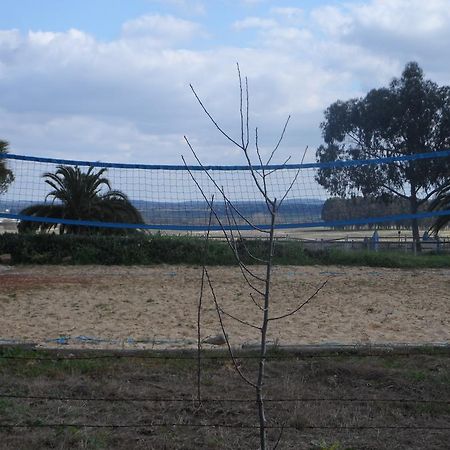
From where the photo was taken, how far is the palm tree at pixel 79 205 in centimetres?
1498

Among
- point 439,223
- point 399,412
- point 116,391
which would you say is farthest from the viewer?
point 439,223

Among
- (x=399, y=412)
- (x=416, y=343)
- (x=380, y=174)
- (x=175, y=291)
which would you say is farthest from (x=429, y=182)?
(x=399, y=412)

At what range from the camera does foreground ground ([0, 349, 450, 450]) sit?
12.2 ft

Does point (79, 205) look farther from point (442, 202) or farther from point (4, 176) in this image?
point (442, 202)

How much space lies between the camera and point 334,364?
513cm

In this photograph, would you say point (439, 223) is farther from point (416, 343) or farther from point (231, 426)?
point (231, 426)

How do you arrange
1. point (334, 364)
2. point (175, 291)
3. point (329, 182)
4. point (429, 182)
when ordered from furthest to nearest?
point (429, 182), point (329, 182), point (175, 291), point (334, 364)

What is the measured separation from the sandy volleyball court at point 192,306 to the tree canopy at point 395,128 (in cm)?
1554

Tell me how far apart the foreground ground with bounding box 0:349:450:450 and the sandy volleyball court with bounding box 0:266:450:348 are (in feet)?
2.48

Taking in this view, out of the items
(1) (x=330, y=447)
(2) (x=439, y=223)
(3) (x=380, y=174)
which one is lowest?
(1) (x=330, y=447)

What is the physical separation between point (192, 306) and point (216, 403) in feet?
12.0

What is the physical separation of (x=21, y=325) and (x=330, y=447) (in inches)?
157

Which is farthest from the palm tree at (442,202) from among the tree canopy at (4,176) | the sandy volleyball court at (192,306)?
the tree canopy at (4,176)

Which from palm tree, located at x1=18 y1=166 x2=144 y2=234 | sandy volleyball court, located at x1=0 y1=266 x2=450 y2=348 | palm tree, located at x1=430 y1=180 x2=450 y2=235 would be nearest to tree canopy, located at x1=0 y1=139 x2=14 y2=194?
palm tree, located at x1=18 y1=166 x2=144 y2=234
